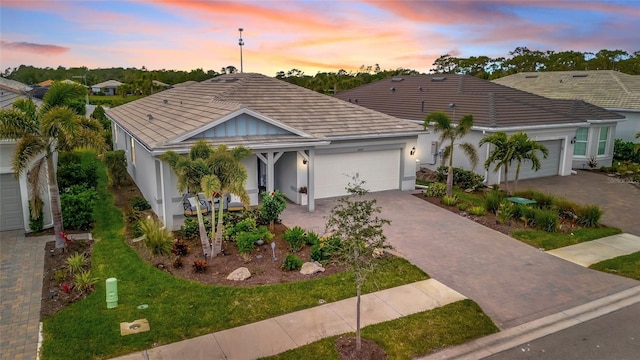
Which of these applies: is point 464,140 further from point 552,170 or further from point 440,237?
point 440,237

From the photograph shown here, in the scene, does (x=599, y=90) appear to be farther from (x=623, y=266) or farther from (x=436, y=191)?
(x=623, y=266)

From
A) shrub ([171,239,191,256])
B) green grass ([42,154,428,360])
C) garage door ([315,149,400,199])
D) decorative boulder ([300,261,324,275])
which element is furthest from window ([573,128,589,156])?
shrub ([171,239,191,256])

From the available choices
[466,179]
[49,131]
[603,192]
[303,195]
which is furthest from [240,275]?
[603,192]

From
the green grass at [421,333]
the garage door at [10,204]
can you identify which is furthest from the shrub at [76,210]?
the green grass at [421,333]

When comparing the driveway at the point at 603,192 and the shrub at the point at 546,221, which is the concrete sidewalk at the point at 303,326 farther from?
the driveway at the point at 603,192

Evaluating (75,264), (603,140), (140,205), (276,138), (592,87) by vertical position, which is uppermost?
(592,87)

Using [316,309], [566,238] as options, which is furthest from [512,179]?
[316,309]
